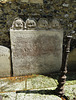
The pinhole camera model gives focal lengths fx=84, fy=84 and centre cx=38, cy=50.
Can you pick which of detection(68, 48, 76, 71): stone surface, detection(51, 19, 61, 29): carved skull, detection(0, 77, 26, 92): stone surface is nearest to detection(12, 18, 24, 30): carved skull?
detection(51, 19, 61, 29): carved skull

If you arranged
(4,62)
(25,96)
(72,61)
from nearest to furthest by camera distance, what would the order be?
(25,96) < (4,62) < (72,61)

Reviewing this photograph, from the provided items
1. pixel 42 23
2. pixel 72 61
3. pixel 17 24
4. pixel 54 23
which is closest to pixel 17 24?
pixel 17 24

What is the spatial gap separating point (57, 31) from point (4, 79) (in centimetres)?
172

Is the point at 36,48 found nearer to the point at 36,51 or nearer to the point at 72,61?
the point at 36,51

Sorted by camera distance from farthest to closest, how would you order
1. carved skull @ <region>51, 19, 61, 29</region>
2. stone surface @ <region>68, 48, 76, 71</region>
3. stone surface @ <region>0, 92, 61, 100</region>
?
stone surface @ <region>68, 48, 76, 71</region>
carved skull @ <region>51, 19, 61, 29</region>
stone surface @ <region>0, 92, 61, 100</region>

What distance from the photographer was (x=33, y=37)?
79.8 inches

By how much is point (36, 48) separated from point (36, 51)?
75 millimetres

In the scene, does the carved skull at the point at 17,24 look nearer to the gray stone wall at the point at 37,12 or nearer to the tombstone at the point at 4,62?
the gray stone wall at the point at 37,12

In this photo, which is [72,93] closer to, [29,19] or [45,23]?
[45,23]

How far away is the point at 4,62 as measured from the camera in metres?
2.02

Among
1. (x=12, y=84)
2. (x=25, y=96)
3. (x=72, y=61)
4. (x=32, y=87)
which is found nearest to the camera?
(x=25, y=96)

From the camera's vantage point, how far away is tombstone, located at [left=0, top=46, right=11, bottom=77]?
1968 millimetres

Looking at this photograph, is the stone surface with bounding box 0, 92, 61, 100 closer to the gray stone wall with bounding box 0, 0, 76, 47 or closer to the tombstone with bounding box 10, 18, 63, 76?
the tombstone with bounding box 10, 18, 63, 76

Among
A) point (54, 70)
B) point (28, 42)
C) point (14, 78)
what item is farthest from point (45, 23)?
point (14, 78)
